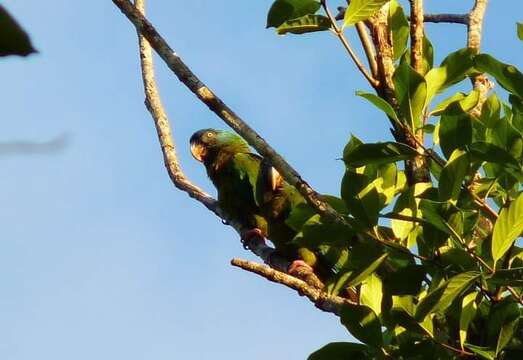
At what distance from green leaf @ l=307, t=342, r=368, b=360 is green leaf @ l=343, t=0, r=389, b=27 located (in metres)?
1.01

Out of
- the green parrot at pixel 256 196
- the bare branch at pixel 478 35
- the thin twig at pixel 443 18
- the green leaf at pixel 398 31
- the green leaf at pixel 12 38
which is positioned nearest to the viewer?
the green leaf at pixel 12 38

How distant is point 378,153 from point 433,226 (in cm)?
27

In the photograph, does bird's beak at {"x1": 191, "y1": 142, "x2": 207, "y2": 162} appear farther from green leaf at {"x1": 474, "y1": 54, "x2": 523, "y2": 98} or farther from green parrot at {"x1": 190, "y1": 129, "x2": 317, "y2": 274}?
green leaf at {"x1": 474, "y1": 54, "x2": 523, "y2": 98}

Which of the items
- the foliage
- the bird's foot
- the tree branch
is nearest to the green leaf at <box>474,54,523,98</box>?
the foliage

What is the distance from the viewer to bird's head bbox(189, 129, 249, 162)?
5668mm

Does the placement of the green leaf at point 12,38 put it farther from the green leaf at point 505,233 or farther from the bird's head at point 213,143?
the bird's head at point 213,143

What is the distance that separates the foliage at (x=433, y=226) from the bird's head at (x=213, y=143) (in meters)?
3.28

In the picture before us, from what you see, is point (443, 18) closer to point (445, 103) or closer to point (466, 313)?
point (445, 103)

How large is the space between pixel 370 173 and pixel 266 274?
0.56m

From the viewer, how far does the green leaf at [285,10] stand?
2.21 metres

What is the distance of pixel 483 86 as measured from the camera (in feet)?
9.93

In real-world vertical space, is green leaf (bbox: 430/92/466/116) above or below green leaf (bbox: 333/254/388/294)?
above

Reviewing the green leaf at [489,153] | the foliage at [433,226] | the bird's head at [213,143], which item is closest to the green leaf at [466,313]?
the foliage at [433,226]

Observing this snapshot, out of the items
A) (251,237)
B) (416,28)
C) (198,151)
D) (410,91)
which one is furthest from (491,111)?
(198,151)
